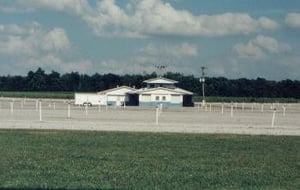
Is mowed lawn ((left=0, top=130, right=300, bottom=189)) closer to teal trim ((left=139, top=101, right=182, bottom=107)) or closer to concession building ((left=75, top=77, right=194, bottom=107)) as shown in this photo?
concession building ((left=75, top=77, right=194, bottom=107))

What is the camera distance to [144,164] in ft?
56.7

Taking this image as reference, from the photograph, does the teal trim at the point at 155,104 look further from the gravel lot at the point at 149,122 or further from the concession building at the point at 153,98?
the gravel lot at the point at 149,122

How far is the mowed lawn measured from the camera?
13.7 metres

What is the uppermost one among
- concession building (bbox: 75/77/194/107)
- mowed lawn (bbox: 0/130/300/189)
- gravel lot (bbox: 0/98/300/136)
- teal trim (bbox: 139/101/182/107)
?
concession building (bbox: 75/77/194/107)

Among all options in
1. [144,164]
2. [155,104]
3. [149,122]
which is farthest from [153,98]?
[144,164]

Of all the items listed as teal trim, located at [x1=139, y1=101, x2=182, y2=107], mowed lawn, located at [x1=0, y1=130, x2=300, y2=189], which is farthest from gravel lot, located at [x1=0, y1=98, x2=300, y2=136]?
teal trim, located at [x1=139, y1=101, x2=182, y2=107]

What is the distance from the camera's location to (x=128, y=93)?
12788 cm

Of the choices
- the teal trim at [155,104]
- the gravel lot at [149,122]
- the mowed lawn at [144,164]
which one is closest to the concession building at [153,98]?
the teal trim at [155,104]

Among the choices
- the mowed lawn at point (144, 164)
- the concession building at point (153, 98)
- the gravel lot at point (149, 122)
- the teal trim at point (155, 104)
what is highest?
the concession building at point (153, 98)

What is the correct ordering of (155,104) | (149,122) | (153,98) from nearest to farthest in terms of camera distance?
1. (149,122)
2. (153,98)
3. (155,104)

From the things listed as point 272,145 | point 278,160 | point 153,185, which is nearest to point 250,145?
point 272,145

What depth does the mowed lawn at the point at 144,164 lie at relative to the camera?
13.7m

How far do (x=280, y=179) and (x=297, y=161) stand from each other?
185 inches

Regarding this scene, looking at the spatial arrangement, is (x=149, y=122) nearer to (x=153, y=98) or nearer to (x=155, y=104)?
(x=153, y=98)
